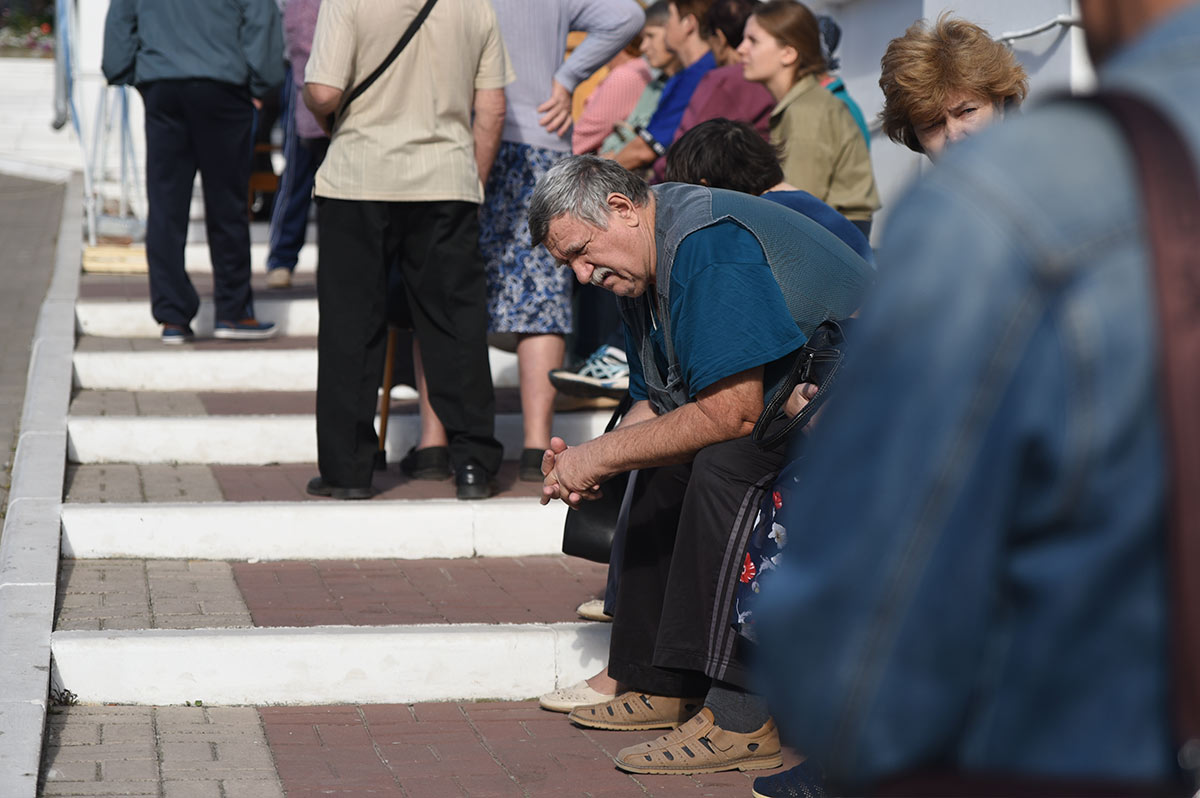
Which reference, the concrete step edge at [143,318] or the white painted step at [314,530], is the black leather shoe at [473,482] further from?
the concrete step edge at [143,318]

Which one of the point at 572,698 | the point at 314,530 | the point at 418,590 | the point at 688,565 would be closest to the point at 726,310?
the point at 688,565

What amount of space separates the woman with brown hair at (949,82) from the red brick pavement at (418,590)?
1833 millimetres

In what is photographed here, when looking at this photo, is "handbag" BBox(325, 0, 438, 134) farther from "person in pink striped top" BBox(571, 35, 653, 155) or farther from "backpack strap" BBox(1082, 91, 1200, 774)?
"backpack strap" BBox(1082, 91, 1200, 774)

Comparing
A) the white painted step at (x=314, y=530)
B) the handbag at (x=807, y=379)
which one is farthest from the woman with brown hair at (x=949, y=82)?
the white painted step at (x=314, y=530)

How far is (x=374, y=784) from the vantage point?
3312mm

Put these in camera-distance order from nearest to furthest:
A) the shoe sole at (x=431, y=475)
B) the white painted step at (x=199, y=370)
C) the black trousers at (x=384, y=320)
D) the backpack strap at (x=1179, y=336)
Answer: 1. the backpack strap at (x=1179, y=336)
2. the black trousers at (x=384, y=320)
3. the shoe sole at (x=431, y=475)
4. the white painted step at (x=199, y=370)

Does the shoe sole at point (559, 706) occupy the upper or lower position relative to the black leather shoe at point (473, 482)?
lower

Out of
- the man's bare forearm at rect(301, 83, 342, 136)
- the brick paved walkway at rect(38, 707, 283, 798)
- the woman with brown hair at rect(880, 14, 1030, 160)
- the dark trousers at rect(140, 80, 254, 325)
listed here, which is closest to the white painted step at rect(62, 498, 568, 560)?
the brick paved walkway at rect(38, 707, 283, 798)

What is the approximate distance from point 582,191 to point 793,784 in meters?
→ 1.44

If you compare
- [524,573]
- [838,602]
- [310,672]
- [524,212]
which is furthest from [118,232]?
[838,602]

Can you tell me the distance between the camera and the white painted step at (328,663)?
3.77 m

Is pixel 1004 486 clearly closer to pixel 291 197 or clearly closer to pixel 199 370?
pixel 199 370

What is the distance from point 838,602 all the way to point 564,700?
2872mm

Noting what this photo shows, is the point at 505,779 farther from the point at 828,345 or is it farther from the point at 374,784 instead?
the point at 828,345
